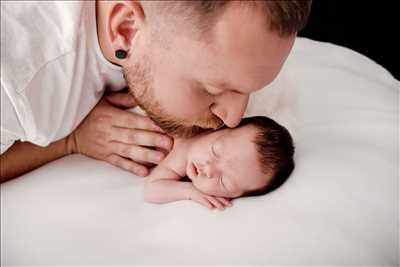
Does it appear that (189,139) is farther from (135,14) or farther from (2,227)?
(2,227)

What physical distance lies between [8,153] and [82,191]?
0.22 metres

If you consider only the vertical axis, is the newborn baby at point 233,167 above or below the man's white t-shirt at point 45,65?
below

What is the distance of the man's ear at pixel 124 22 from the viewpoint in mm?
1035

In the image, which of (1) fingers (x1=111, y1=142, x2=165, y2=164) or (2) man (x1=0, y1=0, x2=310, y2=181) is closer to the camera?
(2) man (x1=0, y1=0, x2=310, y2=181)

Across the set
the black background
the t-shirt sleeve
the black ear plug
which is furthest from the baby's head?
the black background

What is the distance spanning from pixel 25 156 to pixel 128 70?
327mm

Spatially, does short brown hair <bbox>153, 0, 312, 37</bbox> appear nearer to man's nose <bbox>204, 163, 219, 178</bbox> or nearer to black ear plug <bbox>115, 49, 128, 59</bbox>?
black ear plug <bbox>115, 49, 128, 59</bbox>

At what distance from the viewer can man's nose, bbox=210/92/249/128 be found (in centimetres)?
107

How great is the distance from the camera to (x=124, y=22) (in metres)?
1.08

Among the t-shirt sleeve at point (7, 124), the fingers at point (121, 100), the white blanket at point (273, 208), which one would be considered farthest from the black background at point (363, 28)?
the t-shirt sleeve at point (7, 124)

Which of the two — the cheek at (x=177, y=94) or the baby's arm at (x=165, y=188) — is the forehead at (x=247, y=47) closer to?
the cheek at (x=177, y=94)

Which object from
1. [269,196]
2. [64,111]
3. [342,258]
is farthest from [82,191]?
[342,258]

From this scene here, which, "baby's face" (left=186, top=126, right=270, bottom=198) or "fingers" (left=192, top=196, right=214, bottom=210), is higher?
"baby's face" (left=186, top=126, right=270, bottom=198)

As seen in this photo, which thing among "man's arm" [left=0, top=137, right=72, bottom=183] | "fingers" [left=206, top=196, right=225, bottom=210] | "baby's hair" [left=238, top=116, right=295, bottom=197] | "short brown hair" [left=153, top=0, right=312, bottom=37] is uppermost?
"short brown hair" [left=153, top=0, right=312, bottom=37]
